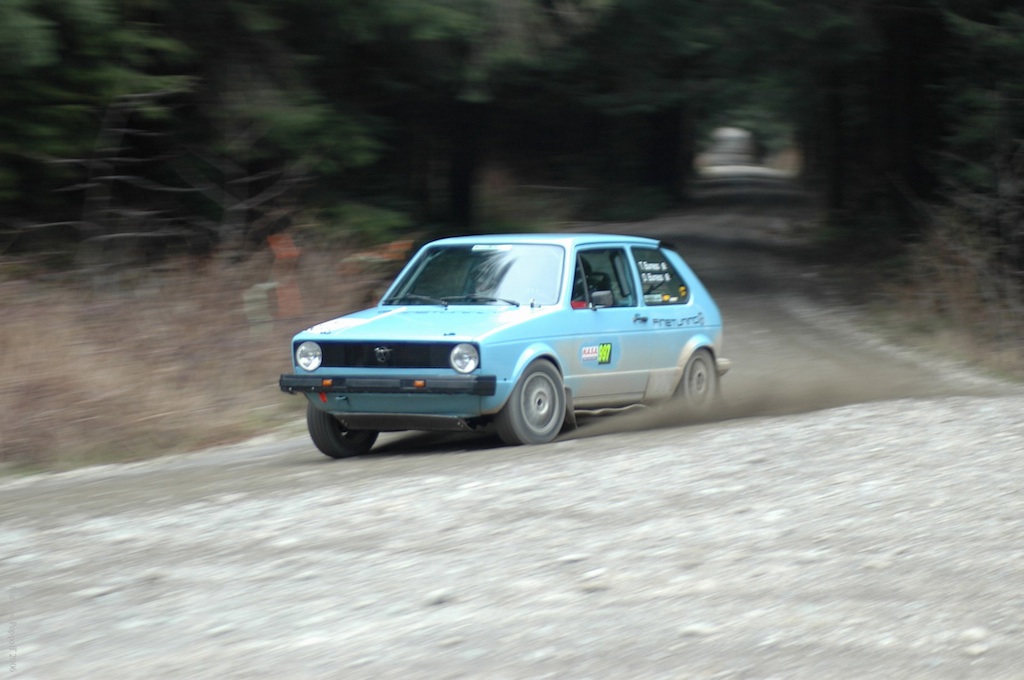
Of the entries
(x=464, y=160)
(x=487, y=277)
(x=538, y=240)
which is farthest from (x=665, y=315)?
(x=464, y=160)

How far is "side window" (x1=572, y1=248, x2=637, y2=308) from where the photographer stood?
976 centimetres

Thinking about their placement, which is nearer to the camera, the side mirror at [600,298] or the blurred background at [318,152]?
the side mirror at [600,298]

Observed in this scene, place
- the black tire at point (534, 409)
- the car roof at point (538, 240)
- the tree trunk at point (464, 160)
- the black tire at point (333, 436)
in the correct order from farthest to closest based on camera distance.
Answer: the tree trunk at point (464, 160), the car roof at point (538, 240), the black tire at point (333, 436), the black tire at point (534, 409)

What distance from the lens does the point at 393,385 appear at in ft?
28.2

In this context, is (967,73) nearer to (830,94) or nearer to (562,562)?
(830,94)

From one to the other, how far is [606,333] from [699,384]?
1.56 metres

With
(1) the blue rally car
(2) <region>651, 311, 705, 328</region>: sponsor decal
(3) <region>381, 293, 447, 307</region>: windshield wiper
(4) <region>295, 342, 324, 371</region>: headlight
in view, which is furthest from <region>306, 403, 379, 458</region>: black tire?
(2) <region>651, 311, 705, 328</region>: sponsor decal

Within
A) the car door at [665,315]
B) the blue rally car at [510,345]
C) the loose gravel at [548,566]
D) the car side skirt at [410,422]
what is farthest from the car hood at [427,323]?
the car door at [665,315]

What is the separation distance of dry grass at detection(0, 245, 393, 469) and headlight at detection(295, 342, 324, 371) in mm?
2079

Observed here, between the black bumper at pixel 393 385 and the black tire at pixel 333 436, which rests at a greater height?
the black bumper at pixel 393 385

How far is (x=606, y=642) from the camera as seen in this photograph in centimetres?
472

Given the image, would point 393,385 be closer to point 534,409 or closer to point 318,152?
point 534,409

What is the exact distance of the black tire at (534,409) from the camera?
8812 millimetres

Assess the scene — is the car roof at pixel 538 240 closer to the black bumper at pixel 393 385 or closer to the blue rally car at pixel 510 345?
the blue rally car at pixel 510 345
